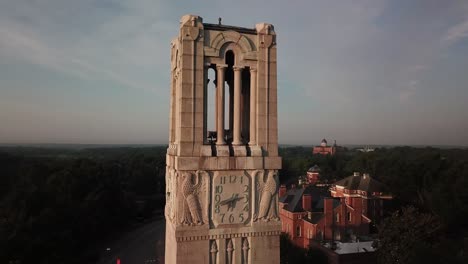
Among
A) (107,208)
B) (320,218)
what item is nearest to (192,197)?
(320,218)

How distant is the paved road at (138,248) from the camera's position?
42403 mm

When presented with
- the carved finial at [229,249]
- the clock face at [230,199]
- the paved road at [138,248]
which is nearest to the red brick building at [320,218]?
the paved road at [138,248]

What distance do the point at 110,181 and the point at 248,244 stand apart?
56.5 metres

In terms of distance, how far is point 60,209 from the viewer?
131 ft

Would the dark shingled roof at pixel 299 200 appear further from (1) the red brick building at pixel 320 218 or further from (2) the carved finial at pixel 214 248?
(2) the carved finial at pixel 214 248

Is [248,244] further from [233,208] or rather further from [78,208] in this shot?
A: [78,208]

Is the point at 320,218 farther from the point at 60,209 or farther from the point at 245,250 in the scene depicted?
the point at 245,250

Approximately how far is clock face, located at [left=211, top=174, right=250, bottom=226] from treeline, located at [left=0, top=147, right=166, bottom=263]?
23.8 metres

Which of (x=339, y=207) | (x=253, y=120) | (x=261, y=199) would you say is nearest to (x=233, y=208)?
(x=261, y=199)

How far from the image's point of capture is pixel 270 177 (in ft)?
33.8

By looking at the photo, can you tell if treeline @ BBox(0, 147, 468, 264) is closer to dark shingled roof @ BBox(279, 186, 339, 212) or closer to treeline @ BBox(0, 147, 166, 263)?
treeline @ BBox(0, 147, 166, 263)

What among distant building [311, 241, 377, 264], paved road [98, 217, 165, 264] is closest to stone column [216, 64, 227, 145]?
distant building [311, 241, 377, 264]

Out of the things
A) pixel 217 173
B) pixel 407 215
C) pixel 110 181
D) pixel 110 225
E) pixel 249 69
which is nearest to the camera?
pixel 217 173

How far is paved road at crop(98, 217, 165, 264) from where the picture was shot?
42403 millimetres
